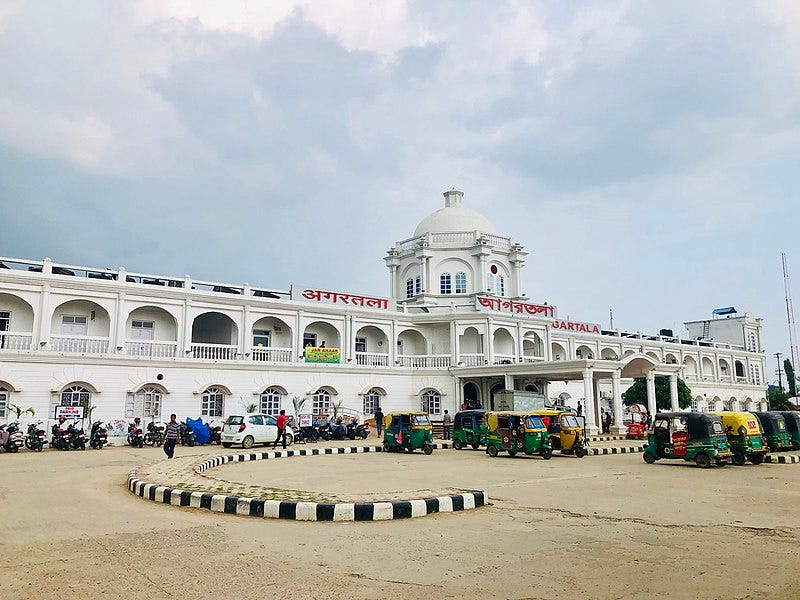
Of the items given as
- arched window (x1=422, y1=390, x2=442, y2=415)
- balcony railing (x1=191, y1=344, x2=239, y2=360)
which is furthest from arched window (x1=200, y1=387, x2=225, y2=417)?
arched window (x1=422, y1=390, x2=442, y2=415)

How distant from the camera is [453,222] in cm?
4162

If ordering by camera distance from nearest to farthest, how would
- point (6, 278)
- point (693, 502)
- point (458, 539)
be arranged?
point (458, 539), point (693, 502), point (6, 278)

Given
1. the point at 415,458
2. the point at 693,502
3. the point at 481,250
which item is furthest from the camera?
the point at 481,250

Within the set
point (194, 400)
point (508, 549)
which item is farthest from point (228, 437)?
point (508, 549)

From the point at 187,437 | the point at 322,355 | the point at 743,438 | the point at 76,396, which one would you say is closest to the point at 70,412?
the point at 76,396

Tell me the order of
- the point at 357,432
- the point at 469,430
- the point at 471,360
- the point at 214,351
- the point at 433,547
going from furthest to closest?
1. the point at 471,360
2. the point at 214,351
3. the point at 357,432
4. the point at 469,430
5. the point at 433,547

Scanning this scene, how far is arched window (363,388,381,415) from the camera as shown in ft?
106

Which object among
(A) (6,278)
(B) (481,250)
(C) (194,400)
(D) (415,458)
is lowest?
(D) (415,458)

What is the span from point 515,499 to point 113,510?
5.77 metres

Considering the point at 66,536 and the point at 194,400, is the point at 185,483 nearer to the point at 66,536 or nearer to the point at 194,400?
the point at 66,536

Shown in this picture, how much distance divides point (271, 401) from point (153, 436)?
6.71 metres

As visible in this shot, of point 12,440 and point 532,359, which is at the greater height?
point 532,359

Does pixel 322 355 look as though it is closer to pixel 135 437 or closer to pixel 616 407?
pixel 135 437

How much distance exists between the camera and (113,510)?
8.64 m
